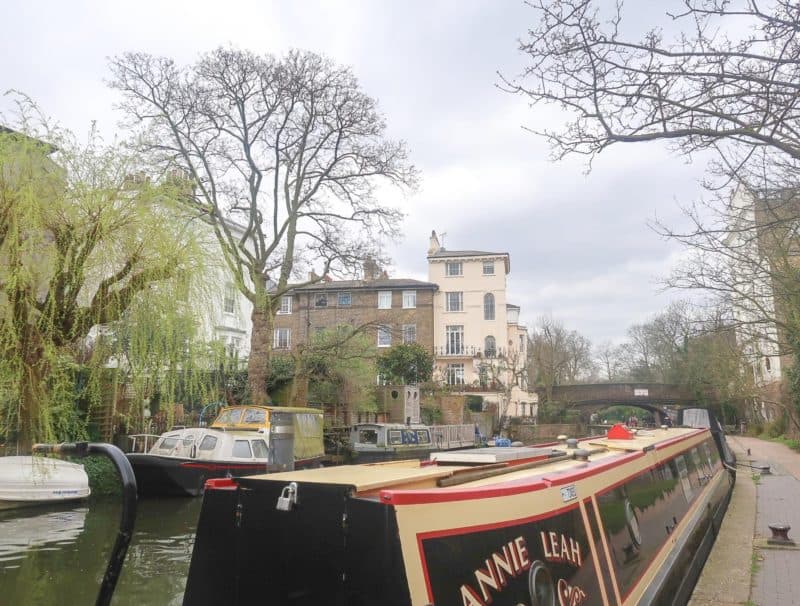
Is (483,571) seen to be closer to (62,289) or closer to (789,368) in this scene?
(62,289)

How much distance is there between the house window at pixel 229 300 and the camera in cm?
591

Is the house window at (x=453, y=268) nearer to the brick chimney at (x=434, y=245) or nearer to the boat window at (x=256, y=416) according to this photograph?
the brick chimney at (x=434, y=245)

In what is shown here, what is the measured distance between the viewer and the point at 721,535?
8.70 m

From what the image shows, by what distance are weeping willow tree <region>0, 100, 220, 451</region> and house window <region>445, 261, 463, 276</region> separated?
37036 mm

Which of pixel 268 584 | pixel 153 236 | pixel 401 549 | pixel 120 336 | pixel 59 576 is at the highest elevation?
pixel 153 236

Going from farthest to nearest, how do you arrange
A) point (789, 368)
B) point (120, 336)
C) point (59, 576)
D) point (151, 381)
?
point (789, 368), point (59, 576), point (151, 381), point (120, 336)

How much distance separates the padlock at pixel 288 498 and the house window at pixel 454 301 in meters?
38.7

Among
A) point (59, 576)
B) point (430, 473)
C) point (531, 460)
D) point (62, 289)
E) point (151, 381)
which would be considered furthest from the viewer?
point (59, 576)

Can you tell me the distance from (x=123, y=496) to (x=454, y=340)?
39.1 metres

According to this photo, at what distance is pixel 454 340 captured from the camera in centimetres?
4106

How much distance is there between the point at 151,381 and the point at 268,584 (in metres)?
3.24

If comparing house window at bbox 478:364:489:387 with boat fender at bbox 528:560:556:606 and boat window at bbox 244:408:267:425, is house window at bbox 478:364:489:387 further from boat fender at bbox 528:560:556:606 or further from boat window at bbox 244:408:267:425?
boat fender at bbox 528:560:556:606

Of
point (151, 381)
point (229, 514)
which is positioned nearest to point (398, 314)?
point (151, 381)

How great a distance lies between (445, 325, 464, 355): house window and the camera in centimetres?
4091
